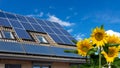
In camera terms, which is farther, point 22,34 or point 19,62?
point 22,34

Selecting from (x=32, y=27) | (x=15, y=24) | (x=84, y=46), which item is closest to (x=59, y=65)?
(x=32, y=27)

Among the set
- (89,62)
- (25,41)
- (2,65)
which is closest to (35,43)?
(25,41)

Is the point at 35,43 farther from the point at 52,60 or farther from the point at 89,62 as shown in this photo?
the point at 89,62

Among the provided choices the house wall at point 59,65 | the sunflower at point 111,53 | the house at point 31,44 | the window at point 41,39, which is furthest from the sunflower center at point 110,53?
the window at point 41,39

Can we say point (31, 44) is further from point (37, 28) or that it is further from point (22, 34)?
point (37, 28)

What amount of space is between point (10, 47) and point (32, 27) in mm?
4981

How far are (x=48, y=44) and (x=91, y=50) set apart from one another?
1430 centimetres

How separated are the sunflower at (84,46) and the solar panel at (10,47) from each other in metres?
11.0

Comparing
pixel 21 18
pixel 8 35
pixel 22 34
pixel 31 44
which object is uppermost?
pixel 21 18

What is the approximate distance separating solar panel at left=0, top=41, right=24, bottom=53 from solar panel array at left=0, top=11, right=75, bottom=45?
1.56m

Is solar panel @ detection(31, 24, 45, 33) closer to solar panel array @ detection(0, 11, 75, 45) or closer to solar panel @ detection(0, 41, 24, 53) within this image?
solar panel array @ detection(0, 11, 75, 45)

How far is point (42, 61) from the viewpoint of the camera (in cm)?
1720

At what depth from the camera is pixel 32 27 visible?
20.6 meters

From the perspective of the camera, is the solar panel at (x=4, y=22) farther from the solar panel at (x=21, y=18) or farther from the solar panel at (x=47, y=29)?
the solar panel at (x=47, y=29)
